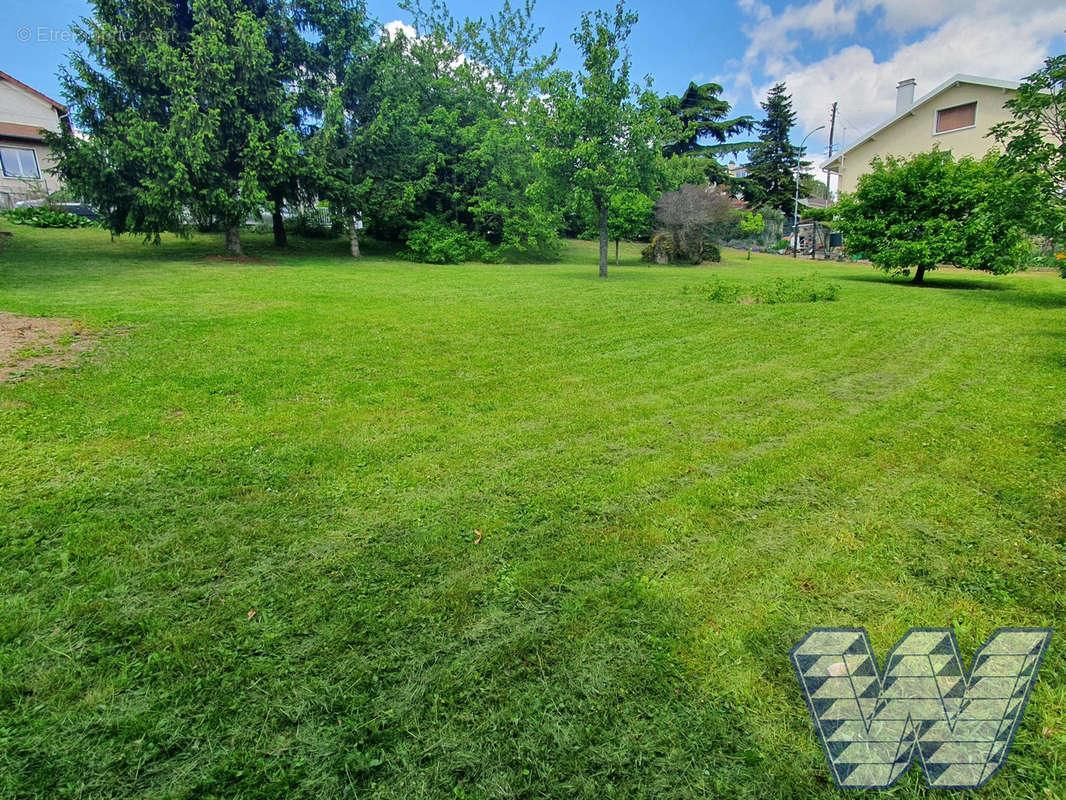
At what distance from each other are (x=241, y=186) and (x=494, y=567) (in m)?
18.6

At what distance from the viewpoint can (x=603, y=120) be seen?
1521cm

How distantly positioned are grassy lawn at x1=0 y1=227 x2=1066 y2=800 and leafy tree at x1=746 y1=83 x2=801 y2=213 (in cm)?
3577

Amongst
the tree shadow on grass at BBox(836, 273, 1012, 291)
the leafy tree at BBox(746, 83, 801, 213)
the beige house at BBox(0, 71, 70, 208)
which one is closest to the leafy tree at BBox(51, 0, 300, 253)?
the beige house at BBox(0, 71, 70, 208)

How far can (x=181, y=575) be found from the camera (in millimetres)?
2309

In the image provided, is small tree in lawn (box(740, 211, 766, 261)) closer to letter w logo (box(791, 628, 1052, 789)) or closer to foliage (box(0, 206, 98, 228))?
letter w logo (box(791, 628, 1052, 789))

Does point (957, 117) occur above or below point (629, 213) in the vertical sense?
above

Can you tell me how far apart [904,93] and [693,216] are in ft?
45.0

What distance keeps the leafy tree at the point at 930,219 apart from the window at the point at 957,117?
46.3 feet

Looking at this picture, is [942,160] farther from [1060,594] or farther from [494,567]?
[494,567]

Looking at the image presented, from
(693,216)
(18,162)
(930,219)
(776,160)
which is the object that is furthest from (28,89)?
(776,160)

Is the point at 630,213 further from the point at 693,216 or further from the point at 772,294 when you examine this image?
the point at 772,294

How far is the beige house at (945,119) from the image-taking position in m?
22.8

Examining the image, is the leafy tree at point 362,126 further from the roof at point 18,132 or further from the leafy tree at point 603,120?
the roof at point 18,132

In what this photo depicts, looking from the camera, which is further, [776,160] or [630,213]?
[776,160]
